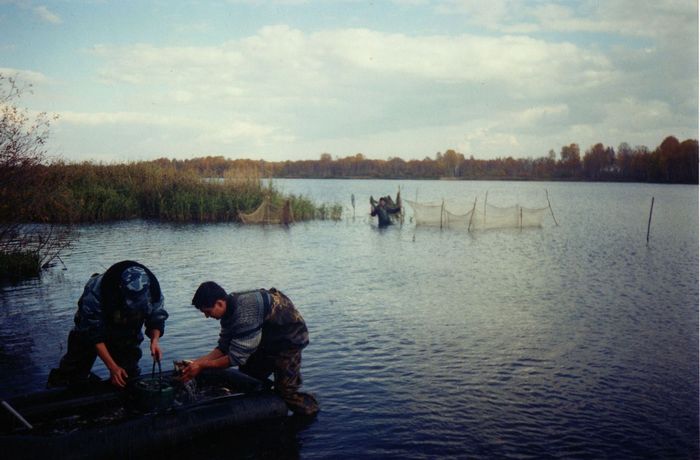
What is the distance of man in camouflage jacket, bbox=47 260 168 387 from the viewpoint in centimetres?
639

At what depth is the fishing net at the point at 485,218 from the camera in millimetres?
32812

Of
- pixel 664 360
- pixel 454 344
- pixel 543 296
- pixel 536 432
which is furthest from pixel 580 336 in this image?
pixel 536 432

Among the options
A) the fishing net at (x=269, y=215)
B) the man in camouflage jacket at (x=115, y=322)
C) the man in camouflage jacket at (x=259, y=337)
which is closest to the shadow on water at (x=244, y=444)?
the man in camouflage jacket at (x=259, y=337)

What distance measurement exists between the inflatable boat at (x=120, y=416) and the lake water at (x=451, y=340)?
1.38 feet

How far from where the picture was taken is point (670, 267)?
65.6 ft

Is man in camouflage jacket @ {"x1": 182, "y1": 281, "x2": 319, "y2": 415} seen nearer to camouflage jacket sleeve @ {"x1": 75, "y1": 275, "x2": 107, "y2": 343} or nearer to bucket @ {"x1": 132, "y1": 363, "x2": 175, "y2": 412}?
bucket @ {"x1": 132, "y1": 363, "x2": 175, "y2": 412}

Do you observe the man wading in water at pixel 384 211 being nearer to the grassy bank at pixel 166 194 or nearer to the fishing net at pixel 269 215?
the grassy bank at pixel 166 194

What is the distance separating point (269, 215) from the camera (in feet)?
111

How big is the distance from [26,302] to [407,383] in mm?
9695

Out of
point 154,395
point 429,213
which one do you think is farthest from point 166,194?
point 154,395

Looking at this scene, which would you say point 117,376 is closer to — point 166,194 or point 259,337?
point 259,337

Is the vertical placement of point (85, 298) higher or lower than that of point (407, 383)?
higher

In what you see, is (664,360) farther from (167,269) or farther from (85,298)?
(167,269)

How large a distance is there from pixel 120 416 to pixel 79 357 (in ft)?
2.89
